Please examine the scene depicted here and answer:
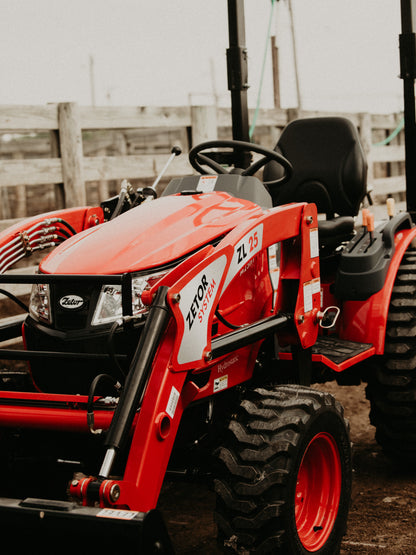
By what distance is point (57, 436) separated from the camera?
268 cm

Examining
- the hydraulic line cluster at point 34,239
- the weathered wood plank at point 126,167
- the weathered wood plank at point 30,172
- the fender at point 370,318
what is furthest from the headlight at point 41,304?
the weathered wood plank at point 126,167

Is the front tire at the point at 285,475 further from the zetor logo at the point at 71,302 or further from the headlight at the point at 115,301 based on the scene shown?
the zetor logo at the point at 71,302

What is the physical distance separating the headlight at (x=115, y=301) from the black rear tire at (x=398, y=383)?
4.69 ft

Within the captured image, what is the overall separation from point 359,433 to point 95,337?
7.47 feet

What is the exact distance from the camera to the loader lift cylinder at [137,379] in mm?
2115

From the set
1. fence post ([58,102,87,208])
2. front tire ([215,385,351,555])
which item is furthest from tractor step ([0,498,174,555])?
fence post ([58,102,87,208])

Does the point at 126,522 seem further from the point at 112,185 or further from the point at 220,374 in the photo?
the point at 112,185

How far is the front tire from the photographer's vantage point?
95.9 inches

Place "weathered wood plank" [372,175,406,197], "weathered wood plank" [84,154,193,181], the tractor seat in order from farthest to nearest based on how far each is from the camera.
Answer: "weathered wood plank" [372,175,406,197]
"weathered wood plank" [84,154,193,181]
the tractor seat

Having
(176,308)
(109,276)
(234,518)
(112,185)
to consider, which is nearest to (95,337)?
(109,276)

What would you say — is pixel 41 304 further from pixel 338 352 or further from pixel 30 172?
pixel 30 172

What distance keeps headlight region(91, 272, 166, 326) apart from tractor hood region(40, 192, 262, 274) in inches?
1.9

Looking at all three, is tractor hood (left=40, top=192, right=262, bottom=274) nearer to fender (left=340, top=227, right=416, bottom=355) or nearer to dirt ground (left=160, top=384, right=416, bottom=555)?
fender (left=340, top=227, right=416, bottom=355)

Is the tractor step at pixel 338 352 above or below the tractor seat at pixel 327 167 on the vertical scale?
below
